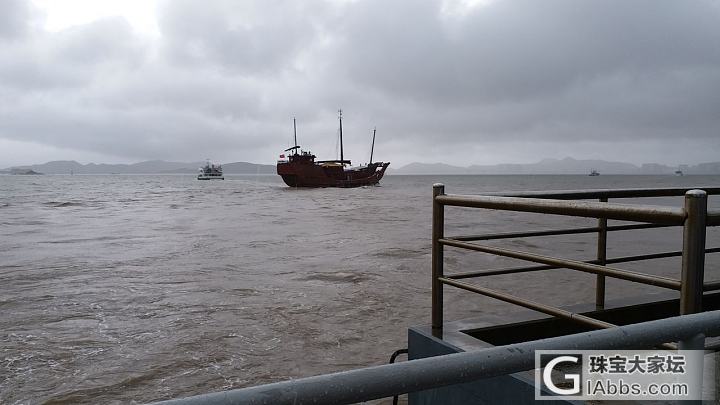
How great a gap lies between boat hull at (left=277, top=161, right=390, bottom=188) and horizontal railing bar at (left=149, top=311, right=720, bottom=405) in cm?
6190

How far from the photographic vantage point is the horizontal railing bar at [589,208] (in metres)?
1.62

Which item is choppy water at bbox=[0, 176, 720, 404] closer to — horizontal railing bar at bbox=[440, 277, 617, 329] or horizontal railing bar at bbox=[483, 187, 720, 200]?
horizontal railing bar at bbox=[440, 277, 617, 329]

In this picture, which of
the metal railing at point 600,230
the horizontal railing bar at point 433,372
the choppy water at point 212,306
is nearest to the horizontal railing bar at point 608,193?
the metal railing at point 600,230

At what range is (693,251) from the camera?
157 cm

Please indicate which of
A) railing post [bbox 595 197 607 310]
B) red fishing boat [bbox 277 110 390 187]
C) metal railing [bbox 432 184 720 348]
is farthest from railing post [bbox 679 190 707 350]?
red fishing boat [bbox 277 110 390 187]

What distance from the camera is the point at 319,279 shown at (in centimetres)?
923

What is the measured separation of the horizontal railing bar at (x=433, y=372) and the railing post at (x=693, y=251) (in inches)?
15.9

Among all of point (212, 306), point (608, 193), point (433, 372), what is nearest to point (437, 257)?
point (608, 193)

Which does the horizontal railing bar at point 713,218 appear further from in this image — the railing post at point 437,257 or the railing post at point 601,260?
the railing post at point 601,260

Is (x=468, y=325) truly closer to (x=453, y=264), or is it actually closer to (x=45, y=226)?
(x=453, y=264)

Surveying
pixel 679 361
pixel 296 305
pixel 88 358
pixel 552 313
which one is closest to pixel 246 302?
pixel 296 305

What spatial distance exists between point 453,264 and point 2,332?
8.26 metres

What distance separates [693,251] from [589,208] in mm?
342

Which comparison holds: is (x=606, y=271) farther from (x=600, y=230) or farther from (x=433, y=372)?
(x=600, y=230)
